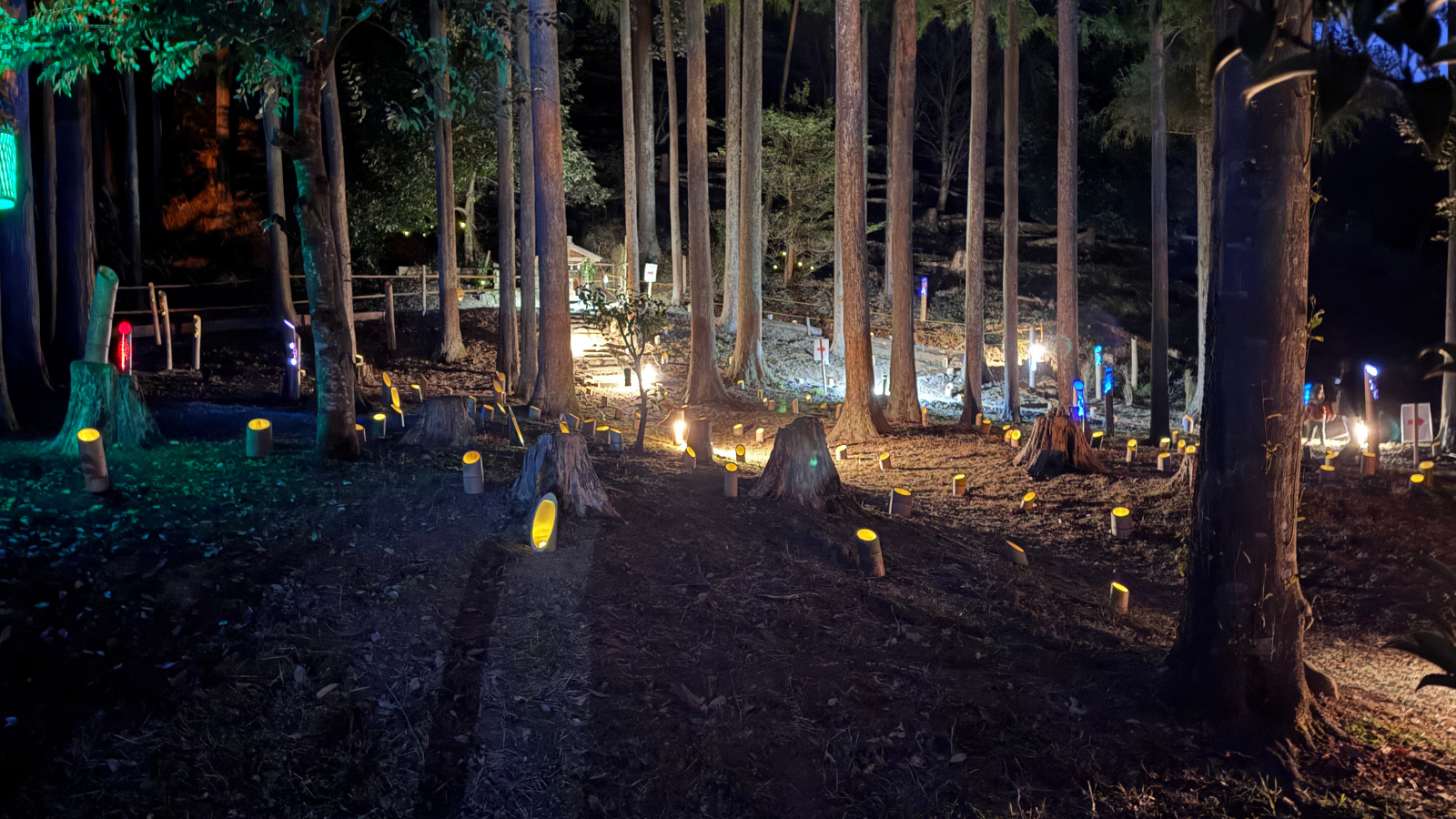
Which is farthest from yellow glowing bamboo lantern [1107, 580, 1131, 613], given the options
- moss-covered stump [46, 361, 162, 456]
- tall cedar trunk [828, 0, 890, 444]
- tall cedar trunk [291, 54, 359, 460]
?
tall cedar trunk [828, 0, 890, 444]

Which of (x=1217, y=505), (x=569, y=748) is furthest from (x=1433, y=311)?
(x=569, y=748)

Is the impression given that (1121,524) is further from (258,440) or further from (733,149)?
(733,149)

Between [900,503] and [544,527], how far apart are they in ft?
13.9

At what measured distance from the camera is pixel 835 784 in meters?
4.38

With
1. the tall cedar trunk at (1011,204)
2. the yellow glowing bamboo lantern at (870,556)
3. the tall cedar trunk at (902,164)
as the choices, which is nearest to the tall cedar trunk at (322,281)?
the yellow glowing bamboo lantern at (870,556)

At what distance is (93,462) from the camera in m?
6.49

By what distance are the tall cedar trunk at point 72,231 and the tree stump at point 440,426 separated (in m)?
6.41

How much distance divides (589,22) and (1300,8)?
43836mm

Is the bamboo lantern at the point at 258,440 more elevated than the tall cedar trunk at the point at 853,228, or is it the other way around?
the tall cedar trunk at the point at 853,228

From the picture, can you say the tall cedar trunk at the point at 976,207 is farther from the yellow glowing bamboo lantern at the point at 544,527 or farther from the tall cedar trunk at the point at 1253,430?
the tall cedar trunk at the point at 1253,430

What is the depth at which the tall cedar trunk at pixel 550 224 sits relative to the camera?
1381cm

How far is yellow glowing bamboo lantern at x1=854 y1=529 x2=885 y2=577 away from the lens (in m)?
6.94

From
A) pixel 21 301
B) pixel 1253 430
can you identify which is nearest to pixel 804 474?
pixel 1253 430

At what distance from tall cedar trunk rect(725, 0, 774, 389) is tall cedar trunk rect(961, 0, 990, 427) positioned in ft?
17.5
